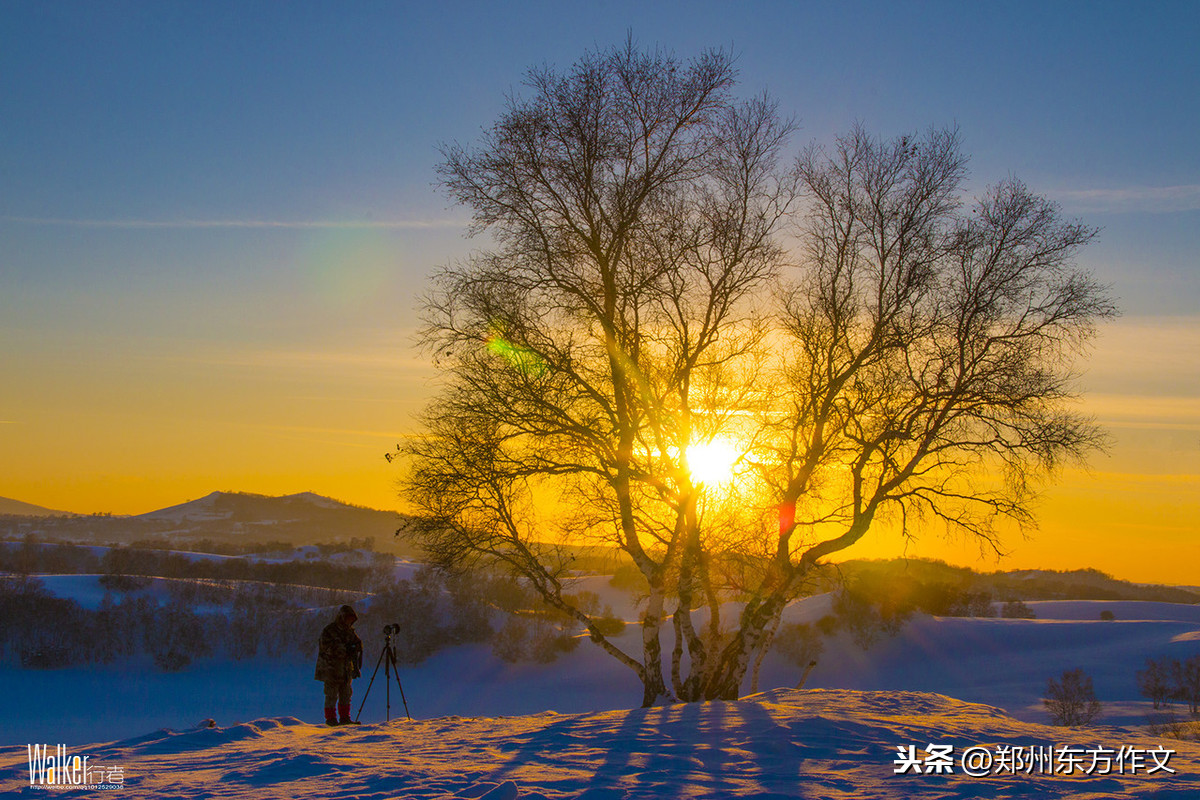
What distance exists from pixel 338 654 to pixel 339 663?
0.13 m

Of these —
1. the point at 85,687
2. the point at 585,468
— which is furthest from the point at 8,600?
the point at 585,468

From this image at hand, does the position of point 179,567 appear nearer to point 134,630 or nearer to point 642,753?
point 134,630

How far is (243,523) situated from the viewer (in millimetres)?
161875

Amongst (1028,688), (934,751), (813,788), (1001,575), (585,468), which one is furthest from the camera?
(1001,575)

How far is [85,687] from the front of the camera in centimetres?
2514

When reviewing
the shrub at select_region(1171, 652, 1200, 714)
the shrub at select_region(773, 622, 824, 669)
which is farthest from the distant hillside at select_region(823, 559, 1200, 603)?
the shrub at select_region(1171, 652, 1200, 714)

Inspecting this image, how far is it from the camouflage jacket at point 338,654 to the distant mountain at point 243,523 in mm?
119994

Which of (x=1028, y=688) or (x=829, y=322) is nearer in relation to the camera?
(x=829, y=322)

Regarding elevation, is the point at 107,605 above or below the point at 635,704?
above

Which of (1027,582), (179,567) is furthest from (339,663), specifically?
(1027,582)

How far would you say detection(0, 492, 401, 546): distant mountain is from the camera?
445 ft

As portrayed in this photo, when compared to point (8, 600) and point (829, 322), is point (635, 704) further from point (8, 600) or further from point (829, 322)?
point (8, 600)

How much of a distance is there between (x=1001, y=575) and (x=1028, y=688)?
193 ft

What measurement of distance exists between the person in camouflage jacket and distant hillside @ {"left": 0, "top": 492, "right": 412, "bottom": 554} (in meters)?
123
